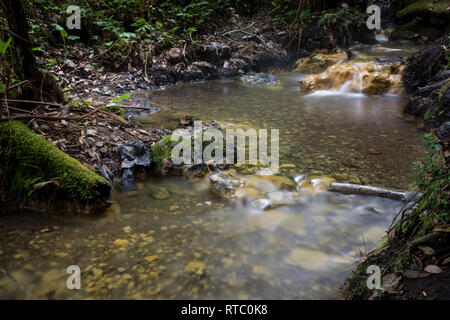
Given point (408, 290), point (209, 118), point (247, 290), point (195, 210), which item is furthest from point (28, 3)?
point (408, 290)

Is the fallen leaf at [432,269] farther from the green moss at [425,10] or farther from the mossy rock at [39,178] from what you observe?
the green moss at [425,10]

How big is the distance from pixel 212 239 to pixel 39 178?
5.05 ft

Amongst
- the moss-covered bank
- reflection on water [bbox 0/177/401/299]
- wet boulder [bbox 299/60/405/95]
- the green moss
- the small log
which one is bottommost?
reflection on water [bbox 0/177/401/299]

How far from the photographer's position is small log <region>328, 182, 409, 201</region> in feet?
9.70

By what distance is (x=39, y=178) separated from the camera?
256 centimetres

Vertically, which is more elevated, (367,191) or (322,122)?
(322,122)

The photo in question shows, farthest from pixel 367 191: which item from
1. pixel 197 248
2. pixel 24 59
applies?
pixel 24 59

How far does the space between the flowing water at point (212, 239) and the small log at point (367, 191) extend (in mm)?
72

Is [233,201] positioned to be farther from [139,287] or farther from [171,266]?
[139,287]

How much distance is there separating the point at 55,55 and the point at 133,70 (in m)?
1.82

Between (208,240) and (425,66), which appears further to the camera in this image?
(425,66)

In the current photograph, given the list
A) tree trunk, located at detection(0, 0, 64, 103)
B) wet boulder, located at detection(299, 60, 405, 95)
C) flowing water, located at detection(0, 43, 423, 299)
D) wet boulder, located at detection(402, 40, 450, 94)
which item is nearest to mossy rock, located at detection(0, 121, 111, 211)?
flowing water, located at detection(0, 43, 423, 299)

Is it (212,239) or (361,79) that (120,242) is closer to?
(212,239)

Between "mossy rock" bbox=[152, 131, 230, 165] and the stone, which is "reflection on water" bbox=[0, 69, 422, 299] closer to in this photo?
the stone
